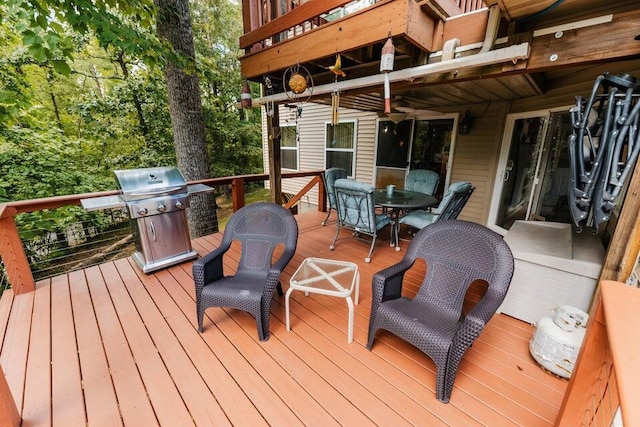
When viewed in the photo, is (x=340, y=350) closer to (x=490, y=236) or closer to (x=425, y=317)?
(x=425, y=317)

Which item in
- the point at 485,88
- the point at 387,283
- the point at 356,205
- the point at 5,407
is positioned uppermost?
the point at 485,88

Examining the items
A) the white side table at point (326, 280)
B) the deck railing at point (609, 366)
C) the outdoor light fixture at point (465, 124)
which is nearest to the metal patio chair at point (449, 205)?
the white side table at point (326, 280)

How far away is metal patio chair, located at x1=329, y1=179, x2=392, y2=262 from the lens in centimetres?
312

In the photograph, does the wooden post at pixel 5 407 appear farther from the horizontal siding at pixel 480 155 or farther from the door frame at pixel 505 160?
the horizontal siding at pixel 480 155

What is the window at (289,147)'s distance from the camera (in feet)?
25.5

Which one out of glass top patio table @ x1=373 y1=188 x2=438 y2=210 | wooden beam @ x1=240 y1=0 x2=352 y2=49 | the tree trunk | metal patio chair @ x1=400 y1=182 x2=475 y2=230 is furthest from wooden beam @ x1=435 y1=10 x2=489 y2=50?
the tree trunk

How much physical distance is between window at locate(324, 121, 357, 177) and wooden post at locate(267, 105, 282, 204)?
3151 mm

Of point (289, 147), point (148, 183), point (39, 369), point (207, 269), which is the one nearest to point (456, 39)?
point (207, 269)

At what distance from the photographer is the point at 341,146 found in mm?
6621

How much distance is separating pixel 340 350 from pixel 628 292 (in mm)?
1548

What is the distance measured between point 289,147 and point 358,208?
531 cm

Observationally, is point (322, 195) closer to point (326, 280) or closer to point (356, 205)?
point (356, 205)

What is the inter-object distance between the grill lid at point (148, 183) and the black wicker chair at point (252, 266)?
942 millimetres

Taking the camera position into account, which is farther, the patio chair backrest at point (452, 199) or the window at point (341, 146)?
the window at point (341, 146)
